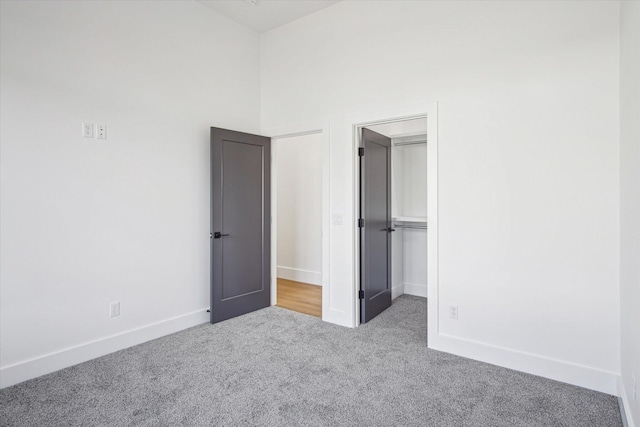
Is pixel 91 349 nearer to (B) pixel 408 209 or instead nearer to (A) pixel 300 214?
(A) pixel 300 214

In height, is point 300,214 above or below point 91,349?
above

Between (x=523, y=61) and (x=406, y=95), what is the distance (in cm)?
94

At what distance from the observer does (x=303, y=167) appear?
5617 millimetres

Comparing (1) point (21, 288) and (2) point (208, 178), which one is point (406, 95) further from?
(1) point (21, 288)

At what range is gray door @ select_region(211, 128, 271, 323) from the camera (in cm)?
364

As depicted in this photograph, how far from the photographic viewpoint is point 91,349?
2830mm

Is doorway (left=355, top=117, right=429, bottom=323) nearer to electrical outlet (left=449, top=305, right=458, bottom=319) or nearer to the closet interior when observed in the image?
the closet interior

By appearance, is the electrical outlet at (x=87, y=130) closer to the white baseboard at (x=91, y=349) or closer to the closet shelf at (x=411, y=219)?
the white baseboard at (x=91, y=349)

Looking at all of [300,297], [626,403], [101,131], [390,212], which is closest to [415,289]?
[390,212]

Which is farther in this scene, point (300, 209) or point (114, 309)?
point (300, 209)

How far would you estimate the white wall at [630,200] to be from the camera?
1.73 m

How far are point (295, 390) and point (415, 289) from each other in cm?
286

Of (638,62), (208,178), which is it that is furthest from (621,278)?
(208,178)

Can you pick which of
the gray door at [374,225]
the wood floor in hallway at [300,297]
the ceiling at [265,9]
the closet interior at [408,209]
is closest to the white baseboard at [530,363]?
the gray door at [374,225]
